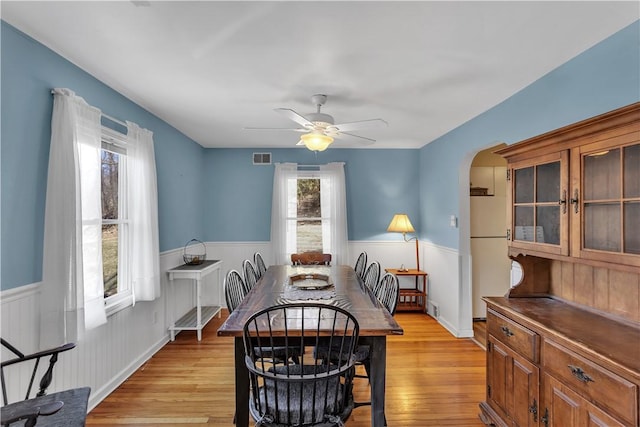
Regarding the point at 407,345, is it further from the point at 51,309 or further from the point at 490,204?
A: the point at 51,309

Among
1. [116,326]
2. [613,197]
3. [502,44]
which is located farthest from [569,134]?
[116,326]

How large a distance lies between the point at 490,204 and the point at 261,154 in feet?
10.9

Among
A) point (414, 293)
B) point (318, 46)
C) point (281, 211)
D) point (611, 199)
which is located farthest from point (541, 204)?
point (281, 211)

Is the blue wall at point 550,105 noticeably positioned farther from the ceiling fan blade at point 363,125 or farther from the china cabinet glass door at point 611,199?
the ceiling fan blade at point 363,125

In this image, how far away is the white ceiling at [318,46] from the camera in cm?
165

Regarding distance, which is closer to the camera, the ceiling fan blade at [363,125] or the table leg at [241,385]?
the table leg at [241,385]

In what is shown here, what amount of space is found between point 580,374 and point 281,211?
13.1ft

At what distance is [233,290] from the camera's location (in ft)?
8.59

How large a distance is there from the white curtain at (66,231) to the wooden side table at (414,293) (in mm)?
3729

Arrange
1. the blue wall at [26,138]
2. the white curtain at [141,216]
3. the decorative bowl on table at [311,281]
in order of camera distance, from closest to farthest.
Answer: the blue wall at [26,138], the decorative bowl on table at [311,281], the white curtain at [141,216]

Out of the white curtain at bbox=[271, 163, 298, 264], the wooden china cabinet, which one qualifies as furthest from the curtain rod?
the wooden china cabinet

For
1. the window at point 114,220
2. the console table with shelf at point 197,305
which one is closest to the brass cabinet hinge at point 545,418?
the window at point 114,220

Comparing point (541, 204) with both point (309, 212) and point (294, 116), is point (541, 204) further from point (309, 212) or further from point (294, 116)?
point (309, 212)

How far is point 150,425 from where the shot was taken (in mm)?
2262
